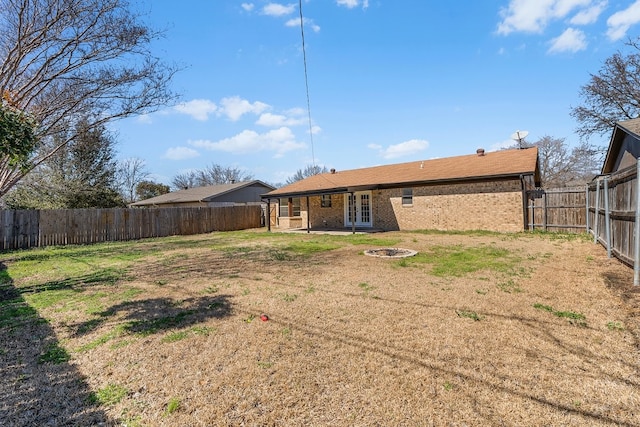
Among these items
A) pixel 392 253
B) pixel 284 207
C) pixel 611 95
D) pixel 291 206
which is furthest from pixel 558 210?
pixel 611 95

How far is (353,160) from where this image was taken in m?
27.2

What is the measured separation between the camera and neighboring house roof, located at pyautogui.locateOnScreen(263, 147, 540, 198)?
44.5ft

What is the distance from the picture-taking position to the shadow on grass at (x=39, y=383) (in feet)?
7.48

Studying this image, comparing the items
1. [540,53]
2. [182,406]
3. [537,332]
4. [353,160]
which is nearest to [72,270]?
[182,406]

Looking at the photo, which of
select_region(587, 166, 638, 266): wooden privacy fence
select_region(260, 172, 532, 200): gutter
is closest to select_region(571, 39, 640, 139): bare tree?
select_region(260, 172, 532, 200): gutter

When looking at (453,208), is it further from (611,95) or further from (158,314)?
(611,95)

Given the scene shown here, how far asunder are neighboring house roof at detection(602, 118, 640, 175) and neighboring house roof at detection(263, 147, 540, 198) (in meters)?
2.59

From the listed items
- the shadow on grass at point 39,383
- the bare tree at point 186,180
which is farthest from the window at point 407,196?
the bare tree at point 186,180

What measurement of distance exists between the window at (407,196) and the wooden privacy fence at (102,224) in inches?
434

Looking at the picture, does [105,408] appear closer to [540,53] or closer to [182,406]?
[182,406]

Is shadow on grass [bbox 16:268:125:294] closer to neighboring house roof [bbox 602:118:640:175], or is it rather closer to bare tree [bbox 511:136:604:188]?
neighboring house roof [bbox 602:118:640:175]

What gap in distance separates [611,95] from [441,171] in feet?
52.2

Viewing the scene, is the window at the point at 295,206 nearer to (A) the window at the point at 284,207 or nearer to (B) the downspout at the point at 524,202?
(A) the window at the point at 284,207

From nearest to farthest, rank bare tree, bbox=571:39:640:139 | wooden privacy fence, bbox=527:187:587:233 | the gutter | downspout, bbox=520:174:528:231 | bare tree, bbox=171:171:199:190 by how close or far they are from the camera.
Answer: wooden privacy fence, bbox=527:187:587:233
downspout, bbox=520:174:528:231
the gutter
bare tree, bbox=571:39:640:139
bare tree, bbox=171:171:199:190
